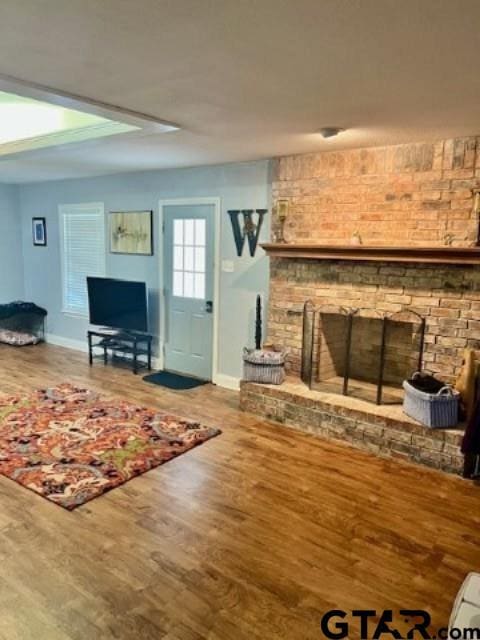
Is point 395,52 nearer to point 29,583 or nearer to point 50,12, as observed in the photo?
point 50,12

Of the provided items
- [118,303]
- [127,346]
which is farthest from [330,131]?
[127,346]

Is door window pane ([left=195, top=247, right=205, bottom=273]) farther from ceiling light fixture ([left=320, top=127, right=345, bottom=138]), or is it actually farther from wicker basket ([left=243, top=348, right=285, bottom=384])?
ceiling light fixture ([left=320, top=127, right=345, bottom=138])

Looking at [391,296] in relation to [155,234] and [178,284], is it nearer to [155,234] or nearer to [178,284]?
[178,284]

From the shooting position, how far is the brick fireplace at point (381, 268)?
347cm

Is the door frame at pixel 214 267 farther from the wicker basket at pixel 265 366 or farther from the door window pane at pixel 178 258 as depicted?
the wicker basket at pixel 265 366

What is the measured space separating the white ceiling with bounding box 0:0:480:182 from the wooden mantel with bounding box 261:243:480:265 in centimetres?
84

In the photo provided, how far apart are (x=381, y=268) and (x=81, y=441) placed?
286 cm

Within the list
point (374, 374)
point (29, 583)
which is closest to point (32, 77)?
point (29, 583)

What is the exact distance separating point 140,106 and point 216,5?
51.5 inches

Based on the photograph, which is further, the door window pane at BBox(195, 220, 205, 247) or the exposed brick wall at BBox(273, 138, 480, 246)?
the door window pane at BBox(195, 220, 205, 247)

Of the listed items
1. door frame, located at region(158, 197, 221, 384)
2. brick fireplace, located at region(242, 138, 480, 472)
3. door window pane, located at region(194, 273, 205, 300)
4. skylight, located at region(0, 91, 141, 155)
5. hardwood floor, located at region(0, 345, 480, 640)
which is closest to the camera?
hardwood floor, located at region(0, 345, 480, 640)

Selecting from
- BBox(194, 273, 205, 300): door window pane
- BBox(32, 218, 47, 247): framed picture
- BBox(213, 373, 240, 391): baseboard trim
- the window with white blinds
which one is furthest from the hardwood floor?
BBox(32, 218, 47, 247): framed picture

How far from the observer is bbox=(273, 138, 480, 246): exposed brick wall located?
3482 mm

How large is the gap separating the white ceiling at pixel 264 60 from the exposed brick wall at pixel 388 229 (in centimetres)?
41
